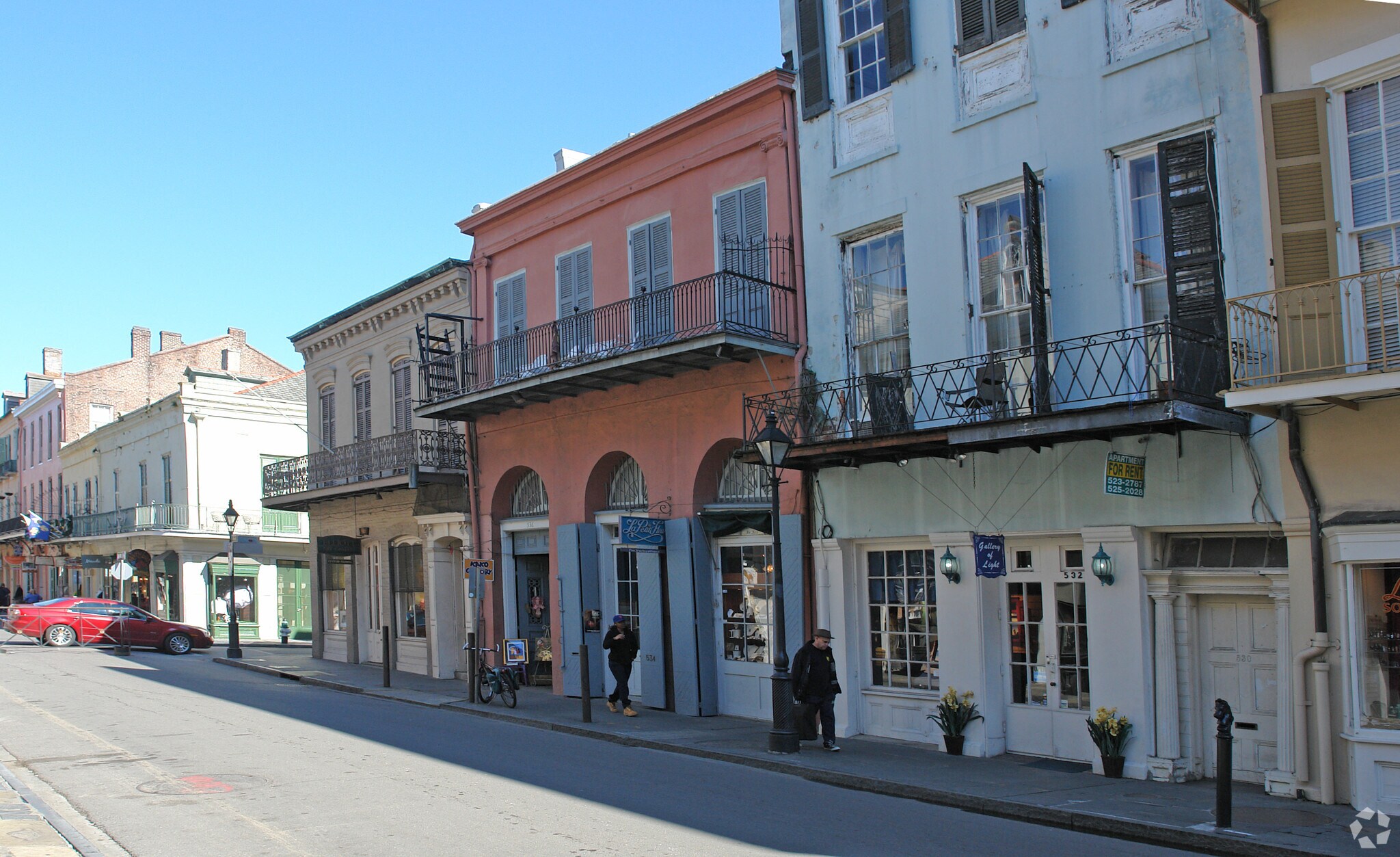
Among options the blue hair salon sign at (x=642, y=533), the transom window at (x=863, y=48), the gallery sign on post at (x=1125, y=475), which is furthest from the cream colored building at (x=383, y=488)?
the gallery sign on post at (x=1125, y=475)

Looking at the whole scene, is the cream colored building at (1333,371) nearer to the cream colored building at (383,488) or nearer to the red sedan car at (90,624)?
the cream colored building at (383,488)

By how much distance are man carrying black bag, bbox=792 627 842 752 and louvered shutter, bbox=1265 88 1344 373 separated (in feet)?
18.8

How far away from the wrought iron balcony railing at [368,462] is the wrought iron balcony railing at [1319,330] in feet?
49.1

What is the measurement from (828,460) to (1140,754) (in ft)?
15.7

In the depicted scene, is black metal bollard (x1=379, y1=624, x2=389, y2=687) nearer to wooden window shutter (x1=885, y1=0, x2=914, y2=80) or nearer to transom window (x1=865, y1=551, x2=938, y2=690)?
transom window (x1=865, y1=551, x2=938, y2=690)

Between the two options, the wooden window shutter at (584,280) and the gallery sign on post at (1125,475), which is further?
the wooden window shutter at (584,280)

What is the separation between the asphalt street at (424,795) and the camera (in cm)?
866

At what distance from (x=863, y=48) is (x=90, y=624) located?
25.6 meters

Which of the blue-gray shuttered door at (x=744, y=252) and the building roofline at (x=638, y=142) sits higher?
the building roofline at (x=638, y=142)

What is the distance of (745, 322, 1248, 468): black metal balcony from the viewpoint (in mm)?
10570

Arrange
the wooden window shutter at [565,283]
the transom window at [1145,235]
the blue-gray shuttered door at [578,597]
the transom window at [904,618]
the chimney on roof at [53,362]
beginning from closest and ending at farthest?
the transom window at [1145,235] → the transom window at [904,618] → the blue-gray shuttered door at [578,597] → the wooden window shutter at [565,283] → the chimney on roof at [53,362]

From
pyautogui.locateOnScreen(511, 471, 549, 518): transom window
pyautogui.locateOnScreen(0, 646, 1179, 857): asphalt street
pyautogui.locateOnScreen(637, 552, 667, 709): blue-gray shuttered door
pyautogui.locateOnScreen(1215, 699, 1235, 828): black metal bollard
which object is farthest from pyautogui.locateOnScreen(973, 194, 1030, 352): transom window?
pyautogui.locateOnScreen(511, 471, 549, 518): transom window

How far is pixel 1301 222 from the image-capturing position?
1022 centimetres

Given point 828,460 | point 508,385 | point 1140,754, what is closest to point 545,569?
point 508,385
